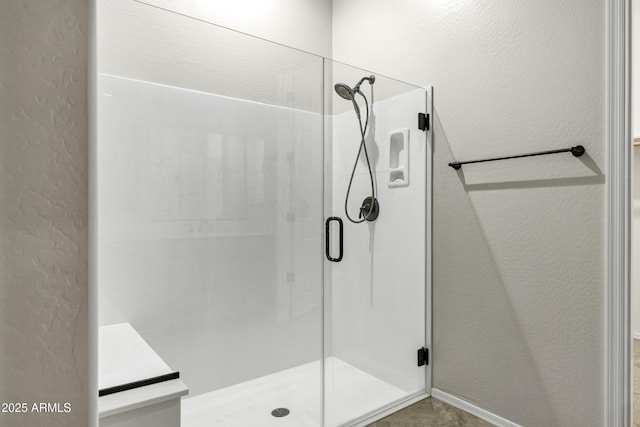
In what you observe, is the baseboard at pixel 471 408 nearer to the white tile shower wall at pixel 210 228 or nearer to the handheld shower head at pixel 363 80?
the white tile shower wall at pixel 210 228

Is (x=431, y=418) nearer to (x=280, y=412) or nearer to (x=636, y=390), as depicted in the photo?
(x=280, y=412)

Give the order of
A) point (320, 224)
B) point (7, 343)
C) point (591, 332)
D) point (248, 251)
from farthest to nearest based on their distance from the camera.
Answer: point (320, 224) < point (248, 251) < point (591, 332) < point (7, 343)

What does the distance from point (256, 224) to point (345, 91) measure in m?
0.79

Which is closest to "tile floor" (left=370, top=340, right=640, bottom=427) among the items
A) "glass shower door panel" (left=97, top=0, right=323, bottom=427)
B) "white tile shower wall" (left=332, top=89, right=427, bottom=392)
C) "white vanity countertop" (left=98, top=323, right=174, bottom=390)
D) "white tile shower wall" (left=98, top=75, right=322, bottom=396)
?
"white tile shower wall" (left=332, top=89, right=427, bottom=392)

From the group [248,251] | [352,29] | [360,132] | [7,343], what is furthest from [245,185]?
[352,29]

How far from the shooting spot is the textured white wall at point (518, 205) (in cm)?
160

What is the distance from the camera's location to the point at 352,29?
274 cm

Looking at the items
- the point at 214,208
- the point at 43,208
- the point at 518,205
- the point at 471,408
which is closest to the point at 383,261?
the point at 518,205

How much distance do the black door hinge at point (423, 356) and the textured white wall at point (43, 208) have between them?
1.87m

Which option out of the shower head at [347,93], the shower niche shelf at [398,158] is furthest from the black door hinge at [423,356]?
the shower head at [347,93]

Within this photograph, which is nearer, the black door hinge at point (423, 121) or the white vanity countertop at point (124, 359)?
the white vanity countertop at point (124, 359)

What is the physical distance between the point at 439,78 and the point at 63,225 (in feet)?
6.58

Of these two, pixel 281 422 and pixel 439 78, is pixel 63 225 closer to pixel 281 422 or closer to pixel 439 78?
pixel 281 422

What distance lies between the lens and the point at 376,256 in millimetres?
2078
